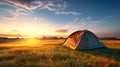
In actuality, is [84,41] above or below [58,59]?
above

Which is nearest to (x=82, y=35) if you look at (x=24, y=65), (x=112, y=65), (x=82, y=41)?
(x=82, y=41)

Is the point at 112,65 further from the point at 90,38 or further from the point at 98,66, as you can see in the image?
the point at 90,38

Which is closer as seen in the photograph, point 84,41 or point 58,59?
point 58,59

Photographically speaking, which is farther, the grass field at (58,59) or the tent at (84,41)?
the tent at (84,41)

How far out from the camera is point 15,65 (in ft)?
25.6

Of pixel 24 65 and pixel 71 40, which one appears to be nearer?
pixel 24 65

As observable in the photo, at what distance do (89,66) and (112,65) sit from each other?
142 centimetres

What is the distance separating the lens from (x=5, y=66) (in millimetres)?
7758

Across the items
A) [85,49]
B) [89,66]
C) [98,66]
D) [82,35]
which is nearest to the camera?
[98,66]

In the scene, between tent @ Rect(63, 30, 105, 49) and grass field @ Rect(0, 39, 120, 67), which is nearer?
grass field @ Rect(0, 39, 120, 67)

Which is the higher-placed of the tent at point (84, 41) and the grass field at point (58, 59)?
the tent at point (84, 41)

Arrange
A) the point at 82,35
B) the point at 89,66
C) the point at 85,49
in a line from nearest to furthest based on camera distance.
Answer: the point at 89,66 < the point at 85,49 < the point at 82,35

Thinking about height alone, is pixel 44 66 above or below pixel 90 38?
below

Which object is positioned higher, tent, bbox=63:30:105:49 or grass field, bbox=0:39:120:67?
tent, bbox=63:30:105:49
